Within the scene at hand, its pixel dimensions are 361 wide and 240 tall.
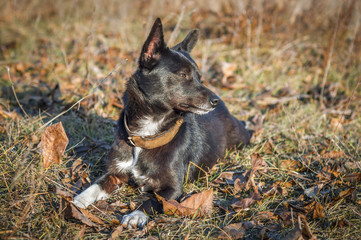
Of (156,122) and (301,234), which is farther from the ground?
(156,122)

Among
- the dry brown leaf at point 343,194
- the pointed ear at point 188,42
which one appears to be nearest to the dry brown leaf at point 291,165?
the dry brown leaf at point 343,194

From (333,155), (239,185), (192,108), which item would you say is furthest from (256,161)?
(333,155)

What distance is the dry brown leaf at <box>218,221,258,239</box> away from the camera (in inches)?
94.6

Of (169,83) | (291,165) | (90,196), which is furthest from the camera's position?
(291,165)

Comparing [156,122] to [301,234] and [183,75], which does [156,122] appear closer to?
[183,75]

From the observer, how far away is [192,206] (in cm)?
268

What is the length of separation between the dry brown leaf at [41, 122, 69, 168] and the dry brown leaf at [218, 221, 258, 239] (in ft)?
5.73

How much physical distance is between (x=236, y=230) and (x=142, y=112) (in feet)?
4.61

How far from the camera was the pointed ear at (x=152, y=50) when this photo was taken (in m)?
2.89

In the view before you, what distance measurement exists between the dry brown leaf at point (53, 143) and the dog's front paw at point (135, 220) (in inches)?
41.0

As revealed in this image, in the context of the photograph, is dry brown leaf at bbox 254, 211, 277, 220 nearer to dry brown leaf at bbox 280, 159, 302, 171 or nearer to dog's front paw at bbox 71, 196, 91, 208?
dry brown leaf at bbox 280, 159, 302, 171

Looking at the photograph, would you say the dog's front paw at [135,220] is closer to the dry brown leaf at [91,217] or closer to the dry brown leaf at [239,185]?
the dry brown leaf at [91,217]

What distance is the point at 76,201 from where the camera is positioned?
271 centimetres

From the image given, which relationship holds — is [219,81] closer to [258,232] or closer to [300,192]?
[300,192]
